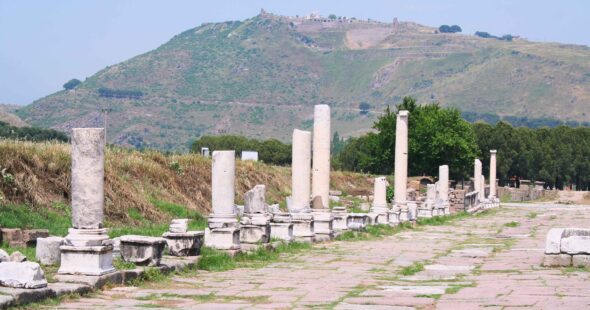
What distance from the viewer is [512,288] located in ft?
40.8

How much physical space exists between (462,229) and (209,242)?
14615mm

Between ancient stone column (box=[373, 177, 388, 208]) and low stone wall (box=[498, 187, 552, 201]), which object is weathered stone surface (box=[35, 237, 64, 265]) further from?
low stone wall (box=[498, 187, 552, 201])

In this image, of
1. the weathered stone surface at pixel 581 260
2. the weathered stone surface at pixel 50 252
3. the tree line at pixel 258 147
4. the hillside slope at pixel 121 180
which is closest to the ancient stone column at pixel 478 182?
the hillside slope at pixel 121 180

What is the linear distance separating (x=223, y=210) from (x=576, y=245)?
601 cm

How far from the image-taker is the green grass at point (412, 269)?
15.0m

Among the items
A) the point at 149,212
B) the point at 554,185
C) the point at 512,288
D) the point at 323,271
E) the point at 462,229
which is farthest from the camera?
the point at 554,185

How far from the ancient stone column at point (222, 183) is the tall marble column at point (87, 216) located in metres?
4.62

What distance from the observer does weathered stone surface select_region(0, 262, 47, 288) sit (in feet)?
34.7

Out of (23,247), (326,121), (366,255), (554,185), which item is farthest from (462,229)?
(554,185)

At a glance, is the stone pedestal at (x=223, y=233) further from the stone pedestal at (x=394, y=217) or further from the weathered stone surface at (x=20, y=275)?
the stone pedestal at (x=394, y=217)

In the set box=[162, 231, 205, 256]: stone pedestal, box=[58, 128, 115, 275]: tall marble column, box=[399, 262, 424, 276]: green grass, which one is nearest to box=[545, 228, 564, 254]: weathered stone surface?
box=[399, 262, 424, 276]: green grass

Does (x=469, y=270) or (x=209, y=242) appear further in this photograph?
(x=209, y=242)

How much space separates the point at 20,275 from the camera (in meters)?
10.6

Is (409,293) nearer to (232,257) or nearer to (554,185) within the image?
(232,257)
